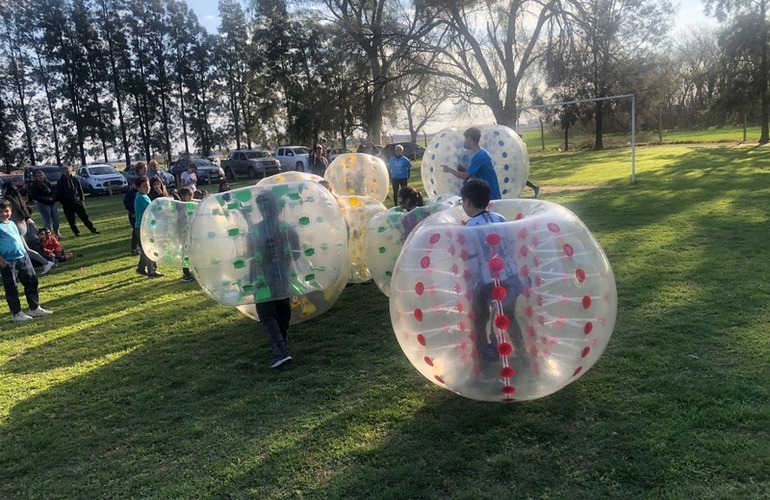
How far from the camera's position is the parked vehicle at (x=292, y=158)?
32031mm

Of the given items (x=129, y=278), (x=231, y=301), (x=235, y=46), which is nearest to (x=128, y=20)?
(x=235, y=46)

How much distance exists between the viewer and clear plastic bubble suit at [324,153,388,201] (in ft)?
32.2

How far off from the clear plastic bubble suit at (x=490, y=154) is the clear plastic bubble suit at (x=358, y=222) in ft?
11.7

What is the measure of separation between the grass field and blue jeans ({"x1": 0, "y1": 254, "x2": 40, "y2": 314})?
0.43m

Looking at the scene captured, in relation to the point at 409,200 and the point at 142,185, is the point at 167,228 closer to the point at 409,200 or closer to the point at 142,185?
the point at 142,185

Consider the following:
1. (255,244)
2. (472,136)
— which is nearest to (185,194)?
(255,244)

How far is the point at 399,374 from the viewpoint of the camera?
460 centimetres

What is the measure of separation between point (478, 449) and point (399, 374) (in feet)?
4.17

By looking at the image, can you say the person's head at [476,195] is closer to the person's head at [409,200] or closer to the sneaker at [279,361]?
the person's head at [409,200]

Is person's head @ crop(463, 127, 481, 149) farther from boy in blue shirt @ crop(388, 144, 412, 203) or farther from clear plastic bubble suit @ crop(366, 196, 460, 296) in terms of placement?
boy in blue shirt @ crop(388, 144, 412, 203)

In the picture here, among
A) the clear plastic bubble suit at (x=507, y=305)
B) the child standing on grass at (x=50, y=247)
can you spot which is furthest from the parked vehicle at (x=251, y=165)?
the clear plastic bubble suit at (x=507, y=305)

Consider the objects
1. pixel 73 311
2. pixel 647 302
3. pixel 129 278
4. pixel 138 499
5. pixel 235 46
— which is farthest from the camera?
pixel 235 46

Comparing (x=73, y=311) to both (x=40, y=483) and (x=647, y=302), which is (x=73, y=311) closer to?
(x=40, y=483)

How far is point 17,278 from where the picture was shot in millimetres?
7242
